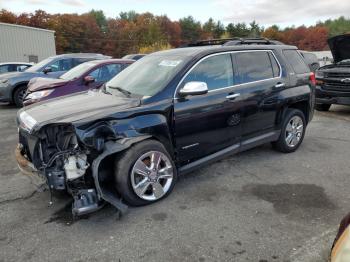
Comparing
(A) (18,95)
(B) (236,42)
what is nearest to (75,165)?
(B) (236,42)

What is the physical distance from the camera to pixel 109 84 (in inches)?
185

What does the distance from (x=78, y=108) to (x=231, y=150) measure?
84.8 inches

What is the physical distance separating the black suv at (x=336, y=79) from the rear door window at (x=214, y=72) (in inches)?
203

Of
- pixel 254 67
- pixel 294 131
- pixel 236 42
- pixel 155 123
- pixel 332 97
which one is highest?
pixel 236 42

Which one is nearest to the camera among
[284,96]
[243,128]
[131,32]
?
[243,128]

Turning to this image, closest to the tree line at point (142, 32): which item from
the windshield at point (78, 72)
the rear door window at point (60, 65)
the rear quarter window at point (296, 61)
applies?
the rear door window at point (60, 65)

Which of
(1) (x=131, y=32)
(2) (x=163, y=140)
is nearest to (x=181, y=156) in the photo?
(2) (x=163, y=140)

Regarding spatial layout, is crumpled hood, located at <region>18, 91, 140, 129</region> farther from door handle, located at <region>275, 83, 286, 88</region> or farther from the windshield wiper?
door handle, located at <region>275, 83, 286, 88</region>

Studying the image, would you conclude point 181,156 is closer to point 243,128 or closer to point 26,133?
point 243,128

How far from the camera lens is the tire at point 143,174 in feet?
11.2

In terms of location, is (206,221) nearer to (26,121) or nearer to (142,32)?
(26,121)

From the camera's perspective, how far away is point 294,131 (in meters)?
5.52

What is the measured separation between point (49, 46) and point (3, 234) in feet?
87.1

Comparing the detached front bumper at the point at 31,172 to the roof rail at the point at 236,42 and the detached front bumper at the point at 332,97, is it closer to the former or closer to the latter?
the roof rail at the point at 236,42
